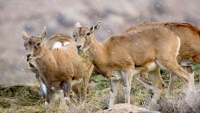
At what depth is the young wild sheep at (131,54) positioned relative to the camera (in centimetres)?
1644

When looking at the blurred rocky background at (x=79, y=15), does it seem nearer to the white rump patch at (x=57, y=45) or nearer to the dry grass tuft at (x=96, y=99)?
the dry grass tuft at (x=96, y=99)

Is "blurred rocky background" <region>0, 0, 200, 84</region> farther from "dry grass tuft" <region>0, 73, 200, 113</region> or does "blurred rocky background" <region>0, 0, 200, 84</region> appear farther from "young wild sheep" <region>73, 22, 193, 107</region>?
"young wild sheep" <region>73, 22, 193, 107</region>

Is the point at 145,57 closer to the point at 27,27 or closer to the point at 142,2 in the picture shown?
the point at 27,27

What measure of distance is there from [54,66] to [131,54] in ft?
5.69

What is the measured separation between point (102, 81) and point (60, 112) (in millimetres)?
4665

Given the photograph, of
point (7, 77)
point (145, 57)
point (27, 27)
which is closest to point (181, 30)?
point (145, 57)

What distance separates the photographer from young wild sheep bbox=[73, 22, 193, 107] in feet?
53.9

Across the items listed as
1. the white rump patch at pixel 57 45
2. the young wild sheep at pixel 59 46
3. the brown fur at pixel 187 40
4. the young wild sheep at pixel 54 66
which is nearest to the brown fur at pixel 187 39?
the brown fur at pixel 187 40

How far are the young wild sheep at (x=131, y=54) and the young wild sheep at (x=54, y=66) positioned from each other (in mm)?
837

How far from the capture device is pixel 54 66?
16.8 metres

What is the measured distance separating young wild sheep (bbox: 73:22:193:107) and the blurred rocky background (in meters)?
16.9

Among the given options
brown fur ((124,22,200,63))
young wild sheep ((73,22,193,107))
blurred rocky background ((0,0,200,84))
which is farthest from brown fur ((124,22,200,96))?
blurred rocky background ((0,0,200,84))

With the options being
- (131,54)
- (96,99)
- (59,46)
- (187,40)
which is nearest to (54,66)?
(96,99)

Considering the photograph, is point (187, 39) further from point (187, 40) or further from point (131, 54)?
point (131, 54)
